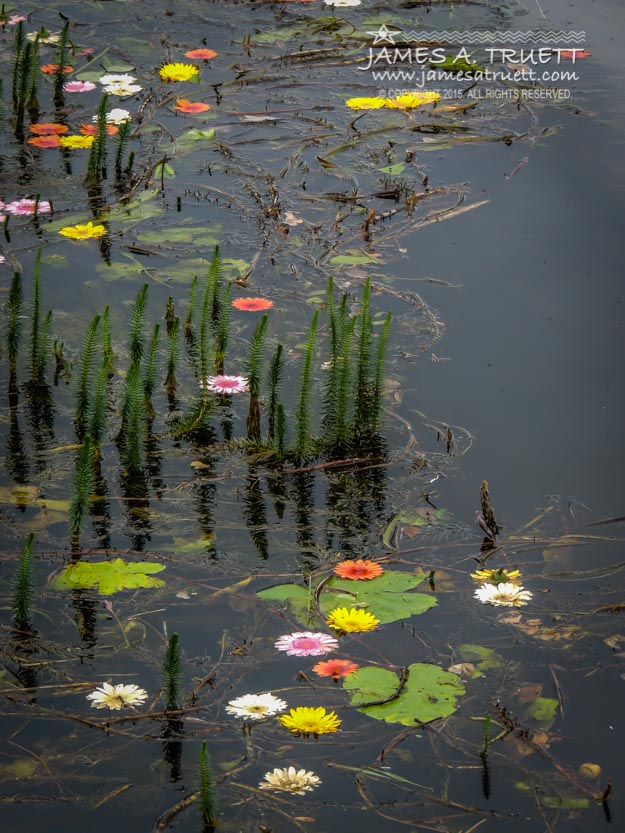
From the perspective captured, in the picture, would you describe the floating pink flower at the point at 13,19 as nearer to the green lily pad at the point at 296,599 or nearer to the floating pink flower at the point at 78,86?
the floating pink flower at the point at 78,86

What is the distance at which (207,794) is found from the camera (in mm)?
2223

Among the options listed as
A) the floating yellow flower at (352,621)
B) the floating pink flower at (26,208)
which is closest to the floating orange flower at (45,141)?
the floating pink flower at (26,208)

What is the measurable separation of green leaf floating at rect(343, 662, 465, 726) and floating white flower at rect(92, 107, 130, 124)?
152 inches

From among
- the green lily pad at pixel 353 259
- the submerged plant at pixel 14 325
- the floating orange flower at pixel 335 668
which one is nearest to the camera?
the floating orange flower at pixel 335 668

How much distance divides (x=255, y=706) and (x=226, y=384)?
1.40m

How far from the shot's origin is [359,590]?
2943 millimetres

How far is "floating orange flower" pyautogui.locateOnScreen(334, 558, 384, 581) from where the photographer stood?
117 inches

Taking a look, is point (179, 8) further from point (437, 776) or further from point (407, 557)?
point (437, 776)

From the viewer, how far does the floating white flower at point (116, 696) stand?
8.37 ft

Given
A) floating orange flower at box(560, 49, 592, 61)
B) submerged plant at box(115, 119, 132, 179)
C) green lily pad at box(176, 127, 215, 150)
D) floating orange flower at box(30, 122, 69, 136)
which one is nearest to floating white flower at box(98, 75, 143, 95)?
floating orange flower at box(30, 122, 69, 136)

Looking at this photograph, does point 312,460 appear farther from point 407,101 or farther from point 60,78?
point 60,78

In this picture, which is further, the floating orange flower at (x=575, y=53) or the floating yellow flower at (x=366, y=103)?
the floating orange flower at (x=575, y=53)

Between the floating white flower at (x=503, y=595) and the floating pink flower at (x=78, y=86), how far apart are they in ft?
13.8

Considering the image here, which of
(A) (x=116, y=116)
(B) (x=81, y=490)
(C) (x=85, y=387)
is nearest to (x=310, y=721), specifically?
(B) (x=81, y=490)
